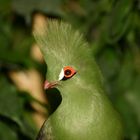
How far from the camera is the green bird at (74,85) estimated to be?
2342mm

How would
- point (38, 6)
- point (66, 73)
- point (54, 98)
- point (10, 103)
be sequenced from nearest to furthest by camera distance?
point (66, 73)
point (10, 103)
point (54, 98)
point (38, 6)

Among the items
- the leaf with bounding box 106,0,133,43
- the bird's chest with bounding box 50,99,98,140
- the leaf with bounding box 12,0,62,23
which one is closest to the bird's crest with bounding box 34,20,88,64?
the bird's chest with bounding box 50,99,98,140

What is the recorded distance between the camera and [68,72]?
2.32m

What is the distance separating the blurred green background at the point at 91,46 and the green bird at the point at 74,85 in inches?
26.4

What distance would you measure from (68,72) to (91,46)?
107 cm

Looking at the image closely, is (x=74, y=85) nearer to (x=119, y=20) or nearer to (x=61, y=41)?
(x=61, y=41)

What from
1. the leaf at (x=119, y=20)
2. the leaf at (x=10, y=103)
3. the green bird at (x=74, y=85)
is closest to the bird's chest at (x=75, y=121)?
the green bird at (x=74, y=85)

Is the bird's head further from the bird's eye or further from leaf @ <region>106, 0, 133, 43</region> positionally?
leaf @ <region>106, 0, 133, 43</region>

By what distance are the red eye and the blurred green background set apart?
75cm

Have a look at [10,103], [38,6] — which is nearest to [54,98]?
[10,103]

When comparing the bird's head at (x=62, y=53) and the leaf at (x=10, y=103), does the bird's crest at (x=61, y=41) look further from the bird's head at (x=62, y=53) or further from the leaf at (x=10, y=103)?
the leaf at (x=10, y=103)

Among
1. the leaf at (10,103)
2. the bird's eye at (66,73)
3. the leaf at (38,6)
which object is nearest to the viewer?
the bird's eye at (66,73)

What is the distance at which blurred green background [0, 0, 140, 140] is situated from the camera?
3.19 m

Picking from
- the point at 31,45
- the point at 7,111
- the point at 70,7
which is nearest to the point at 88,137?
the point at 7,111
